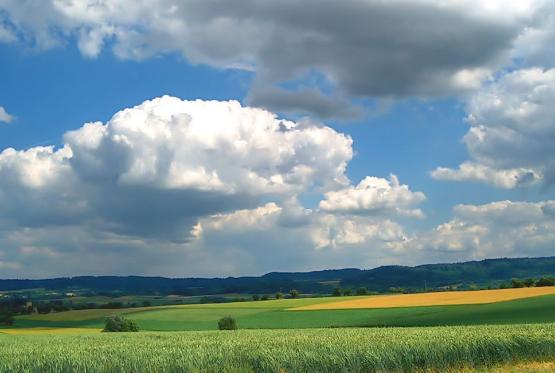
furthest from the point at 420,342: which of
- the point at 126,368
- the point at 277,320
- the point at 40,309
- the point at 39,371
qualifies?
the point at 40,309

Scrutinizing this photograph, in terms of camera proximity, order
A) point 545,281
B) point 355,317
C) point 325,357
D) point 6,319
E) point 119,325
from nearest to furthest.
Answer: point 325,357
point 119,325
point 355,317
point 6,319
point 545,281

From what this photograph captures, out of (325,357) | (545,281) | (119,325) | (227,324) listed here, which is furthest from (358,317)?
(545,281)

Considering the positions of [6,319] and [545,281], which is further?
[545,281]

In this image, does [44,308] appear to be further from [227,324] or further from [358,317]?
[358,317]

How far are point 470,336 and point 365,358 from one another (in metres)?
6.83

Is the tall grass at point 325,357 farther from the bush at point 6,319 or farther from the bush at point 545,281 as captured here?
the bush at point 545,281

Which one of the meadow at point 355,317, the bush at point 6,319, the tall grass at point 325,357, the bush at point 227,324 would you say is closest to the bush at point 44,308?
the bush at point 6,319

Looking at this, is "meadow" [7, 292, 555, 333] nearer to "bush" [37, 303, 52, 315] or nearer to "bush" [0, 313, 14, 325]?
"bush" [0, 313, 14, 325]

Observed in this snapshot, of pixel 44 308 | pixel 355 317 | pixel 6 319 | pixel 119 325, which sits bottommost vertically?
pixel 355 317

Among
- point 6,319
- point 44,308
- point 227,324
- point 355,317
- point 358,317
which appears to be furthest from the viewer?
point 44,308

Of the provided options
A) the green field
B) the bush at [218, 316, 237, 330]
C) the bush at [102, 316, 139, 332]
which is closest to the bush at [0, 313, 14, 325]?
the green field

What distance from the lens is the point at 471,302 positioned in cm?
8425

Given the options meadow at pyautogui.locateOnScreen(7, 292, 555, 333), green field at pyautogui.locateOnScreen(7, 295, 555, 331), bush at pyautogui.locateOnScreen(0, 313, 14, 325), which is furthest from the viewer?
bush at pyautogui.locateOnScreen(0, 313, 14, 325)

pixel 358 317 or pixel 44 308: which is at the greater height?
pixel 44 308
